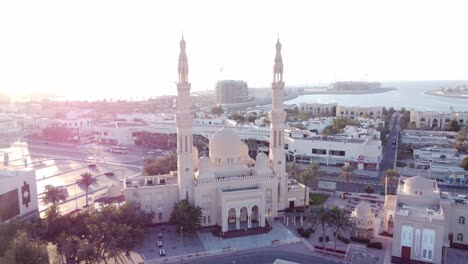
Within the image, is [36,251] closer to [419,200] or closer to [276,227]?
[276,227]

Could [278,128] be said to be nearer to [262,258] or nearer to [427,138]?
[262,258]

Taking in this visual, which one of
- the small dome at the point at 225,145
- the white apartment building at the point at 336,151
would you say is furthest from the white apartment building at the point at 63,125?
the small dome at the point at 225,145

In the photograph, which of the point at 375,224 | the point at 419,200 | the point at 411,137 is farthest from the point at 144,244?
the point at 411,137

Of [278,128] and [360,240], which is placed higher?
[278,128]

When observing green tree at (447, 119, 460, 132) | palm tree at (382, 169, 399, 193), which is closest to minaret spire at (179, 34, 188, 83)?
palm tree at (382, 169, 399, 193)

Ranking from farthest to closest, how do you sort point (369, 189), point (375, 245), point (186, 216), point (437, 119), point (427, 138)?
point (437, 119), point (427, 138), point (369, 189), point (186, 216), point (375, 245)

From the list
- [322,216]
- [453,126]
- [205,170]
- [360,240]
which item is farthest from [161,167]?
[453,126]
